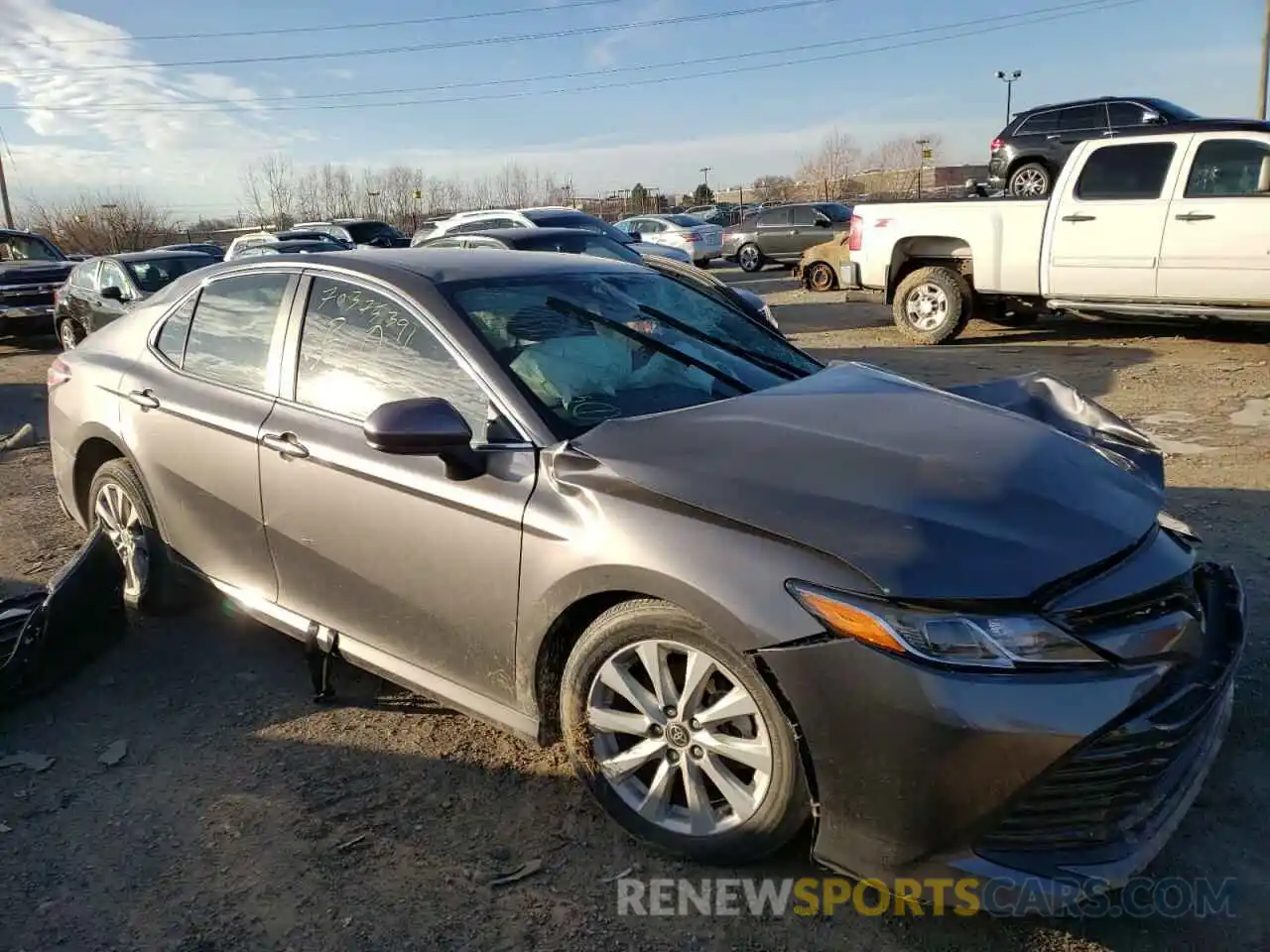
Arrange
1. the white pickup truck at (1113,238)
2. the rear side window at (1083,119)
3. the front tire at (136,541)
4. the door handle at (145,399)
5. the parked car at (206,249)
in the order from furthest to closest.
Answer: the rear side window at (1083,119), the parked car at (206,249), the white pickup truck at (1113,238), the front tire at (136,541), the door handle at (145,399)

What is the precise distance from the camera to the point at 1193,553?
2.77m

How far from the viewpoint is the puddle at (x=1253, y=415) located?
23.0 ft

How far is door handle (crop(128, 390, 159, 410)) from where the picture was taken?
13.0ft

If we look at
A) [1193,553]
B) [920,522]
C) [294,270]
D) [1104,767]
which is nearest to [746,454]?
[920,522]

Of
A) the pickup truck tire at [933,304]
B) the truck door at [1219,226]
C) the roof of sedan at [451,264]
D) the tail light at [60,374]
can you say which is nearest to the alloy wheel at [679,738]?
the roof of sedan at [451,264]

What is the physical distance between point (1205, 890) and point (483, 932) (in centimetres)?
186

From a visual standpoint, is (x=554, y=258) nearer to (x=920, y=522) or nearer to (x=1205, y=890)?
(x=920, y=522)

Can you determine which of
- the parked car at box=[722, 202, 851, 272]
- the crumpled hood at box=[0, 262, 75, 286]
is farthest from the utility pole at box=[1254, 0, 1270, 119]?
the crumpled hood at box=[0, 262, 75, 286]

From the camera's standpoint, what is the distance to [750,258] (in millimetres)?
25359

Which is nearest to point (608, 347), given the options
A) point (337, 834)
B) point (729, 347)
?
point (729, 347)

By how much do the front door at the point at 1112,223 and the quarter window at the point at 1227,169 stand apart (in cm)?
24

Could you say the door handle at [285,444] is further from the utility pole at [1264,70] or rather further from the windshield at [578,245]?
the utility pole at [1264,70]

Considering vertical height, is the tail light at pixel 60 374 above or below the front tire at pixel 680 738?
above

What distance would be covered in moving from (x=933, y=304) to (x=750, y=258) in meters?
14.8
